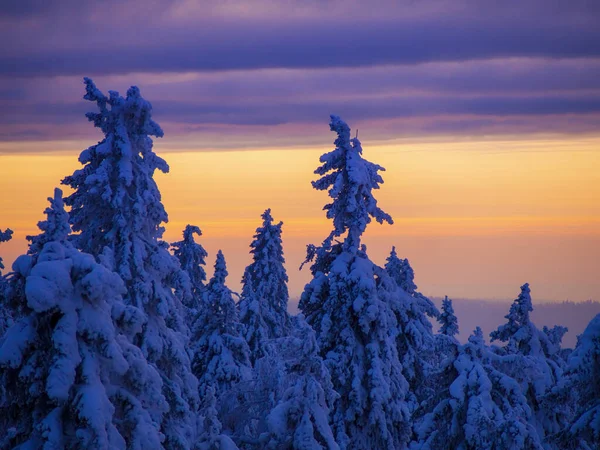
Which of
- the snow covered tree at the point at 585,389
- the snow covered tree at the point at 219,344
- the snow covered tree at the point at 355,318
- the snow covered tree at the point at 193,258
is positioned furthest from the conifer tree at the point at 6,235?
the snow covered tree at the point at 585,389

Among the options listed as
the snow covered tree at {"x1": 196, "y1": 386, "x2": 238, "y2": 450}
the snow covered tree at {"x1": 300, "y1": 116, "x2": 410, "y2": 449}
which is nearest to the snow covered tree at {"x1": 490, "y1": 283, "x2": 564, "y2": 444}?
the snow covered tree at {"x1": 300, "y1": 116, "x2": 410, "y2": 449}

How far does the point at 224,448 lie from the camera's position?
25078 mm

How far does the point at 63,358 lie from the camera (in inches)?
693

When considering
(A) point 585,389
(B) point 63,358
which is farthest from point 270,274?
(B) point 63,358

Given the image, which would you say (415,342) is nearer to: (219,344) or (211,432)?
(219,344)

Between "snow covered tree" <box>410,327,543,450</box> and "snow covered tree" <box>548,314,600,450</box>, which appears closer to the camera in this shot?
"snow covered tree" <box>548,314,600,450</box>

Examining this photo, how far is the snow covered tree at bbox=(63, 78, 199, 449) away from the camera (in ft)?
90.3

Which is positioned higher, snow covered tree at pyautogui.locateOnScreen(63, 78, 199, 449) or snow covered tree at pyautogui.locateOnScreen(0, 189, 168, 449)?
snow covered tree at pyautogui.locateOnScreen(63, 78, 199, 449)

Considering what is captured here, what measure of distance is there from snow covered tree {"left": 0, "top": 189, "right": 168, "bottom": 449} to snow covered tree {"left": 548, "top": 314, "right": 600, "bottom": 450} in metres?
10.6

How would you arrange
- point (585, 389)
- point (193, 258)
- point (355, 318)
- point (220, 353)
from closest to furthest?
1. point (585, 389)
2. point (355, 318)
3. point (220, 353)
4. point (193, 258)

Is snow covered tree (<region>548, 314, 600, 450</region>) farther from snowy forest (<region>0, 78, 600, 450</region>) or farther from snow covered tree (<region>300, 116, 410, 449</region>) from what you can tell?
snow covered tree (<region>300, 116, 410, 449</region>)

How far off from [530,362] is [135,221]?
1361 cm

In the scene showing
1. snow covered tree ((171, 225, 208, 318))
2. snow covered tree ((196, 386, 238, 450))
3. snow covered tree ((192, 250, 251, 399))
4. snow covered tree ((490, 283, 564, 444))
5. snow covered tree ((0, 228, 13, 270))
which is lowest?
snow covered tree ((196, 386, 238, 450))

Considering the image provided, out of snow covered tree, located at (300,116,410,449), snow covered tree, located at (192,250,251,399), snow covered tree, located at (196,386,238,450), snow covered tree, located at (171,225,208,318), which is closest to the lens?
snow covered tree, located at (196,386,238,450)
